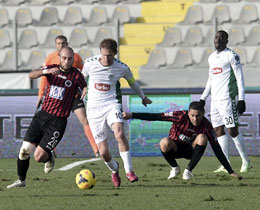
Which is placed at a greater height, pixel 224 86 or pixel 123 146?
pixel 224 86

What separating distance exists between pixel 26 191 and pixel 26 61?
10.8 meters

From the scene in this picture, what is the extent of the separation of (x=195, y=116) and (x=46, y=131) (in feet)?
5.58

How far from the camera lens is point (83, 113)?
1068cm

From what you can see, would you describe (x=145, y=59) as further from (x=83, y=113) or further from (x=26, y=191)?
(x=26, y=191)

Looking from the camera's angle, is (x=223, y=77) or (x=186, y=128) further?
(x=223, y=77)

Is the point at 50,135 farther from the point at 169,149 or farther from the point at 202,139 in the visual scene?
the point at 202,139

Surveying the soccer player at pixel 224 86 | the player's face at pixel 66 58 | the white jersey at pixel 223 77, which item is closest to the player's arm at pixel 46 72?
the player's face at pixel 66 58

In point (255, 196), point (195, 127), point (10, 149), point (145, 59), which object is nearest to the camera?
point (255, 196)

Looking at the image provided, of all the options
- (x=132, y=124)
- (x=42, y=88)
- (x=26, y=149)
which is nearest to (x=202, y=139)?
(x=26, y=149)

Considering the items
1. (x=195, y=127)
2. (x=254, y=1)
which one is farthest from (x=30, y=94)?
(x=254, y=1)

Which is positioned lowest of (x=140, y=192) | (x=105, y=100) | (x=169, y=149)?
(x=140, y=192)

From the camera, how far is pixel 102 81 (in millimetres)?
7672

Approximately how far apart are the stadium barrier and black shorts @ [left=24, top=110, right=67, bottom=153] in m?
4.04

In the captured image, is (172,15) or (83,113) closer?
(83,113)
